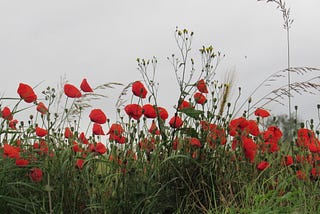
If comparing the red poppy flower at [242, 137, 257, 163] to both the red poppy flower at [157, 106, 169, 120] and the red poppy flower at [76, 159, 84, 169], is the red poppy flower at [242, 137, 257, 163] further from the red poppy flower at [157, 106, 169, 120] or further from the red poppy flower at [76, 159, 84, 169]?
the red poppy flower at [76, 159, 84, 169]

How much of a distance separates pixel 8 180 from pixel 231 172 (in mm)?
1567

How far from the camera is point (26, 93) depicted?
3852mm

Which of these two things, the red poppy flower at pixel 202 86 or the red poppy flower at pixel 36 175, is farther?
the red poppy flower at pixel 202 86

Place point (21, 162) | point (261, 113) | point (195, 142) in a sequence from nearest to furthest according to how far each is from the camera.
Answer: point (21, 162), point (195, 142), point (261, 113)

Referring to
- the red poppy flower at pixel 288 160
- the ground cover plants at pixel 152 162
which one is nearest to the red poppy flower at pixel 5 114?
the ground cover plants at pixel 152 162

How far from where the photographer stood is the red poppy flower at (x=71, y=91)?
148 inches

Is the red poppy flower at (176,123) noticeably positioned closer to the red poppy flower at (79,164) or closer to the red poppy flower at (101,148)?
the red poppy flower at (101,148)

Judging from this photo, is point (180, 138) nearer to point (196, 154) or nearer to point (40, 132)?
point (196, 154)

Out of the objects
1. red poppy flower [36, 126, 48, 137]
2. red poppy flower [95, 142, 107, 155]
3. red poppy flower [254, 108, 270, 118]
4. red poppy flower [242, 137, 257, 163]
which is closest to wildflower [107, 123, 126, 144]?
red poppy flower [95, 142, 107, 155]

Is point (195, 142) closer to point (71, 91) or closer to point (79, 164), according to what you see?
point (79, 164)

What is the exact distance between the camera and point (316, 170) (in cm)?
400

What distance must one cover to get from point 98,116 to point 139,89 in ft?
1.05

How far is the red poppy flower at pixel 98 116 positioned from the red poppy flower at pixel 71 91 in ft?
0.58

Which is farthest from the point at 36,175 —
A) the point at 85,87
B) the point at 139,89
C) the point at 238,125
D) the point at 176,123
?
the point at 238,125
